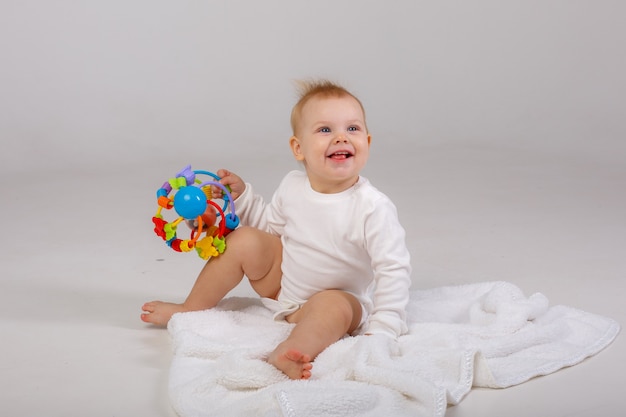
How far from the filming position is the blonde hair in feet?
8.07

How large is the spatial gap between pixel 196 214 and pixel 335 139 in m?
0.39

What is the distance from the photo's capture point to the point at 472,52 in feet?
15.0

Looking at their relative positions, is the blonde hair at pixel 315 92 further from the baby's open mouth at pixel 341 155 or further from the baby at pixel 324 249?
the baby's open mouth at pixel 341 155

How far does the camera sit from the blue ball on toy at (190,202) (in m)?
2.46

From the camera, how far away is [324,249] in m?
2.44

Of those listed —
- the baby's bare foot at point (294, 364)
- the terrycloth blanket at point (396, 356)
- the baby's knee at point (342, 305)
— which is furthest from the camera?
the baby's knee at point (342, 305)

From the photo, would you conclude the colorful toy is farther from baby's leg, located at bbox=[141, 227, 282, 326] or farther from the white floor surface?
the white floor surface

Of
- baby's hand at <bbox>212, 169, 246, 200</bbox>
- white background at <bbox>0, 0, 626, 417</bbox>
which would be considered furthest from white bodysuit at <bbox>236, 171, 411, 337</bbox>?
white background at <bbox>0, 0, 626, 417</bbox>

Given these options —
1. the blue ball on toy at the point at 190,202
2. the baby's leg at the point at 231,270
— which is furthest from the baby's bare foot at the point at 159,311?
the blue ball on toy at the point at 190,202

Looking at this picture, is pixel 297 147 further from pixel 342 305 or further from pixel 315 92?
pixel 342 305

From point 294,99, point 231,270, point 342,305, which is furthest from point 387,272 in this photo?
point 294,99

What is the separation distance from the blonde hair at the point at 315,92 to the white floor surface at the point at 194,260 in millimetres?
639

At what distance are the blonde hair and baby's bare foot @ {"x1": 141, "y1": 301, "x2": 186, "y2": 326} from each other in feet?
1.81

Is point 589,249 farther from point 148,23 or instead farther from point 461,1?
point 148,23
